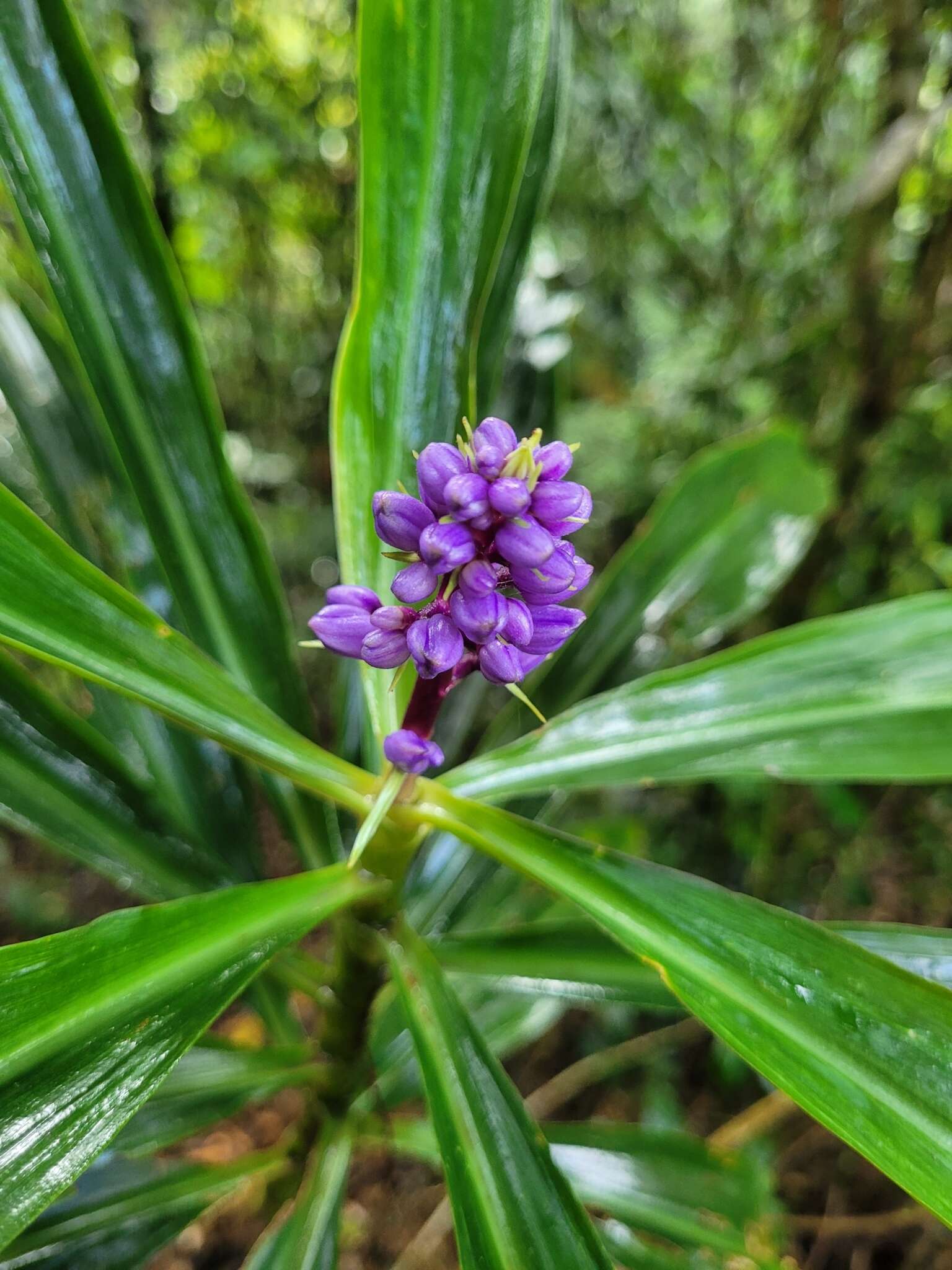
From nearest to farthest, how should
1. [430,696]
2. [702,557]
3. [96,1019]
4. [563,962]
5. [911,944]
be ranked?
[96,1019] < [430,696] < [911,944] < [563,962] < [702,557]

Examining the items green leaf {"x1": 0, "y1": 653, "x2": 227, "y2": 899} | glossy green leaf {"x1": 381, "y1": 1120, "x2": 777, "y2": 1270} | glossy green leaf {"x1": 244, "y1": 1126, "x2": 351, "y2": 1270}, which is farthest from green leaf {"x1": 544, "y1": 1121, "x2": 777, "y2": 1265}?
green leaf {"x1": 0, "y1": 653, "x2": 227, "y2": 899}

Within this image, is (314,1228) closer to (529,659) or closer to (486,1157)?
(486,1157)

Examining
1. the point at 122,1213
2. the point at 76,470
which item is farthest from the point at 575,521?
the point at 122,1213

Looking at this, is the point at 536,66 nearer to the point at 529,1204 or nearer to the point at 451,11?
the point at 451,11

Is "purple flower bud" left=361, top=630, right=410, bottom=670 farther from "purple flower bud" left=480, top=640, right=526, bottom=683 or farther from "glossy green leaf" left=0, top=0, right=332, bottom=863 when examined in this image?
"glossy green leaf" left=0, top=0, right=332, bottom=863

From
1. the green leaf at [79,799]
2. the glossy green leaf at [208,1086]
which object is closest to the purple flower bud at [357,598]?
the green leaf at [79,799]

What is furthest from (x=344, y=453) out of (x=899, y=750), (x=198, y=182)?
(x=198, y=182)
